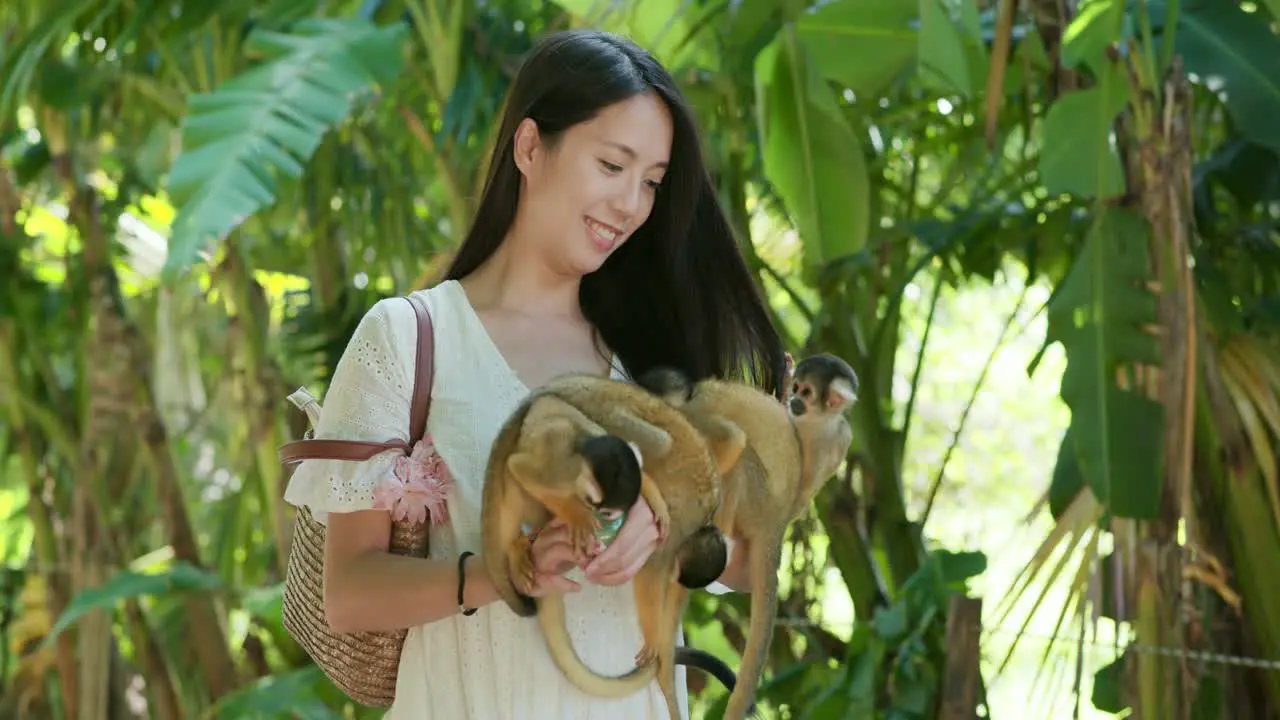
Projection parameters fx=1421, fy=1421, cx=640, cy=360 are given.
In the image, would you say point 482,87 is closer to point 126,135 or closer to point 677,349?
point 126,135

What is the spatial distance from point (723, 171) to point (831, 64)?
0.67m

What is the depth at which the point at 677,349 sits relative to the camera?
136 cm

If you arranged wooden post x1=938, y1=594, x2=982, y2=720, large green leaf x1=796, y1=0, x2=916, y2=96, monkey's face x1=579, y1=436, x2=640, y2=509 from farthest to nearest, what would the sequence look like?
wooden post x1=938, y1=594, x2=982, y2=720 → large green leaf x1=796, y1=0, x2=916, y2=96 → monkey's face x1=579, y1=436, x2=640, y2=509

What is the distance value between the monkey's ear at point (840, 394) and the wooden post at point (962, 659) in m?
1.24

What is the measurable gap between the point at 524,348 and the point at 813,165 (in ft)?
2.54

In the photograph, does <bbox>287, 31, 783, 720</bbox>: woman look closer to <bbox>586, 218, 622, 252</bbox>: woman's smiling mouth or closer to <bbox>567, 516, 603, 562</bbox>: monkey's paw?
<bbox>586, 218, 622, 252</bbox>: woman's smiling mouth

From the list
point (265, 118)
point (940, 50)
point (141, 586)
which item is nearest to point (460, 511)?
point (940, 50)

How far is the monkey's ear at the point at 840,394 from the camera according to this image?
3.59ft

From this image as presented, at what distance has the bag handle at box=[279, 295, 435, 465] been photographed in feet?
3.80

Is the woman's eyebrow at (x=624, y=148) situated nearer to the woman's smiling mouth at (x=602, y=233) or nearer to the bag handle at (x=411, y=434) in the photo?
the woman's smiling mouth at (x=602, y=233)

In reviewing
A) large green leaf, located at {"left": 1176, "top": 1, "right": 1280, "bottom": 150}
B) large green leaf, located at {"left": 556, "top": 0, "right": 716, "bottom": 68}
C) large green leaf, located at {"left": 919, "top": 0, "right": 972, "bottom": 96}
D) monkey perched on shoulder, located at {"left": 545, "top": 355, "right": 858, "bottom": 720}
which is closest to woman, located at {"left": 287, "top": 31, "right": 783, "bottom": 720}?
monkey perched on shoulder, located at {"left": 545, "top": 355, "right": 858, "bottom": 720}

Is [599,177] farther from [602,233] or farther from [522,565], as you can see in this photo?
[522,565]

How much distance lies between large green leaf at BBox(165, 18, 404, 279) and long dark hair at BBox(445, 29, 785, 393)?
727 millimetres

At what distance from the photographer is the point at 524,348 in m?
1.31
